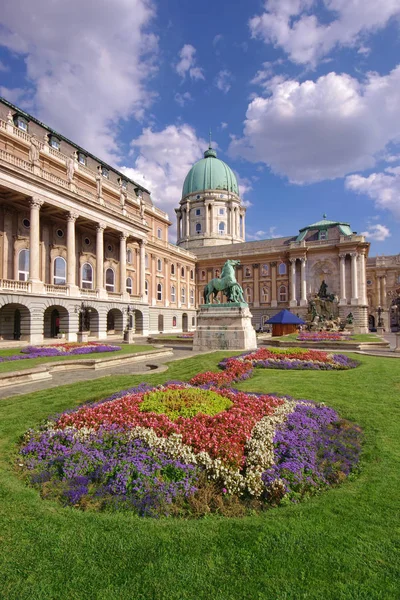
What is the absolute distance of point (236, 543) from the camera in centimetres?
388

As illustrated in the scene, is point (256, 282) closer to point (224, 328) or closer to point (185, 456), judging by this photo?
point (224, 328)

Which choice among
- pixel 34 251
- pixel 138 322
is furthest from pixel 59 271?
pixel 138 322

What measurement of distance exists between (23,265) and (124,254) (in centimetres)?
1386

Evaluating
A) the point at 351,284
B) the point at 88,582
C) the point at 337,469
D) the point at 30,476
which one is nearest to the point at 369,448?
the point at 337,469

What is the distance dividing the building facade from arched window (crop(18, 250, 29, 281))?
99mm

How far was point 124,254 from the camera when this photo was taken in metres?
46.5

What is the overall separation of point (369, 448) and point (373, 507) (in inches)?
83.0

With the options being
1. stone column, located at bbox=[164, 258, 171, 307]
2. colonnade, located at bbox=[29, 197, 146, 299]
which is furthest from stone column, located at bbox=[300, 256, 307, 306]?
colonnade, located at bbox=[29, 197, 146, 299]

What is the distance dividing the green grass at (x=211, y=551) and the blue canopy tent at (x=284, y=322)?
38156 mm

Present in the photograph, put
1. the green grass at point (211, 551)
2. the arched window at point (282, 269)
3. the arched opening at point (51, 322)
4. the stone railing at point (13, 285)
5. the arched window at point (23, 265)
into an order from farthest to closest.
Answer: the arched window at point (282, 269) < the arched opening at point (51, 322) < the arched window at point (23, 265) < the stone railing at point (13, 285) < the green grass at point (211, 551)

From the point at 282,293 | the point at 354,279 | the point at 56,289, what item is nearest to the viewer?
the point at 56,289

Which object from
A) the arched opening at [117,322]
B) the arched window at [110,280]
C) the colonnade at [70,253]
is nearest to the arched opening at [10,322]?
the colonnade at [70,253]

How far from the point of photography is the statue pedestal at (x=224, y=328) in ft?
81.3

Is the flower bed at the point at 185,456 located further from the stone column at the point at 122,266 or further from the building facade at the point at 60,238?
the stone column at the point at 122,266
